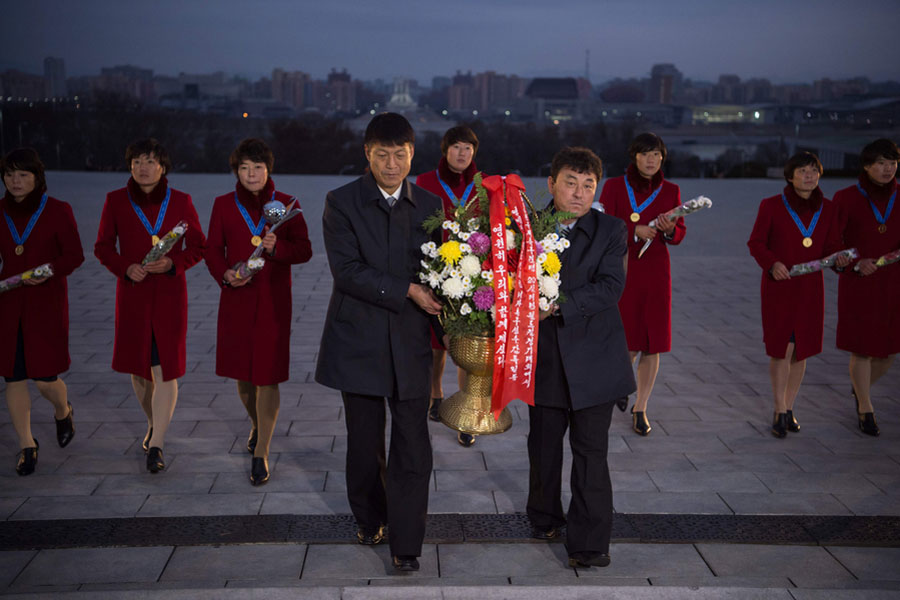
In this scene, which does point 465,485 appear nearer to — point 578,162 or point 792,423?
point 578,162

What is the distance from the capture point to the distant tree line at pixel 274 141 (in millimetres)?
31516

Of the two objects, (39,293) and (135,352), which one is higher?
(39,293)

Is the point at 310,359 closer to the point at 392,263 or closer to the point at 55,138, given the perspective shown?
the point at 392,263

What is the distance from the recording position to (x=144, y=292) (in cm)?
497

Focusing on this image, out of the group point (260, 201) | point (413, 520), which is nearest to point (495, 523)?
point (413, 520)

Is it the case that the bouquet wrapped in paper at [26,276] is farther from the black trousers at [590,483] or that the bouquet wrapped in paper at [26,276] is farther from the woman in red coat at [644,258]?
the woman in red coat at [644,258]

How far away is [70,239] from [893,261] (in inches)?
200

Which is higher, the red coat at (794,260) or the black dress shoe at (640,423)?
the red coat at (794,260)

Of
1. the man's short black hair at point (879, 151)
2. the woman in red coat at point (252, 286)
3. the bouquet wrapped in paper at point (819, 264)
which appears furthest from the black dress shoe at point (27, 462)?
the man's short black hair at point (879, 151)

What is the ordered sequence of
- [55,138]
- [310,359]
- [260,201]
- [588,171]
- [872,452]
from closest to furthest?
[588,171]
[260,201]
[872,452]
[310,359]
[55,138]

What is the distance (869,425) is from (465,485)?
287cm

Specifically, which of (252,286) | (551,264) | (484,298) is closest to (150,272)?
(252,286)

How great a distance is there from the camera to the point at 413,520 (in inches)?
147

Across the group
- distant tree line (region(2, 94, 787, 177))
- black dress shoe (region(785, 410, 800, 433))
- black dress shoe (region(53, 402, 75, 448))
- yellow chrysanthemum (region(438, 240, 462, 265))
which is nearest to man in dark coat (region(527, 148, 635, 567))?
yellow chrysanthemum (region(438, 240, 462, 265))
